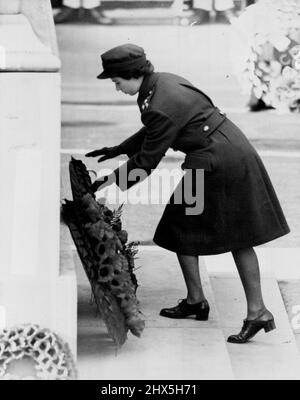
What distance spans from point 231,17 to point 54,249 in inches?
429

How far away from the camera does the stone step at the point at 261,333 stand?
19.0ft

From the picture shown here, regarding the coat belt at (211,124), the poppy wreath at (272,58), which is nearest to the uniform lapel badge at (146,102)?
the coat belt at (211,124)

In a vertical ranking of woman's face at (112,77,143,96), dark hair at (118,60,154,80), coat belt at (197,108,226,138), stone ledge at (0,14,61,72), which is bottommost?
coat belt at (197,108,226,138)

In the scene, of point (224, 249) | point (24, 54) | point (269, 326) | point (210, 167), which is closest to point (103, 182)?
point (210, 167)

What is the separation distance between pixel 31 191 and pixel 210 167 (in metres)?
1.20

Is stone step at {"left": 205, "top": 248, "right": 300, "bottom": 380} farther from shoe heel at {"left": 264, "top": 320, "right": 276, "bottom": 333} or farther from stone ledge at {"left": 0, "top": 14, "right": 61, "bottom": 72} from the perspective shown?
stone ledge at {"left": 0, "top": 14, "right": 61, "bottom": 72}

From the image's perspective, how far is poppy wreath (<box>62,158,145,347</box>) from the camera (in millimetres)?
5613

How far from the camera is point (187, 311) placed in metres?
6.37

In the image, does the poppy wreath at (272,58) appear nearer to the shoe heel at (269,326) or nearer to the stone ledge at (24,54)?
the shoe heel at (269,326)

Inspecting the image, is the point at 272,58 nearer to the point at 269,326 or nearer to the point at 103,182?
the point at 269,326

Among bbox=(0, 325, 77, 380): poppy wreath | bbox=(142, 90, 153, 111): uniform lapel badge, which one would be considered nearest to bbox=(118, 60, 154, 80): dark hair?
bbox=(142, 90, 153, 111): uniform lapel badge

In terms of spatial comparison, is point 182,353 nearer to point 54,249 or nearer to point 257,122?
point 54,249

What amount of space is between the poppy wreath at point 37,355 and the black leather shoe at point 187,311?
1408 mm

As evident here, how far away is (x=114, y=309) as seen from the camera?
5598 mm
